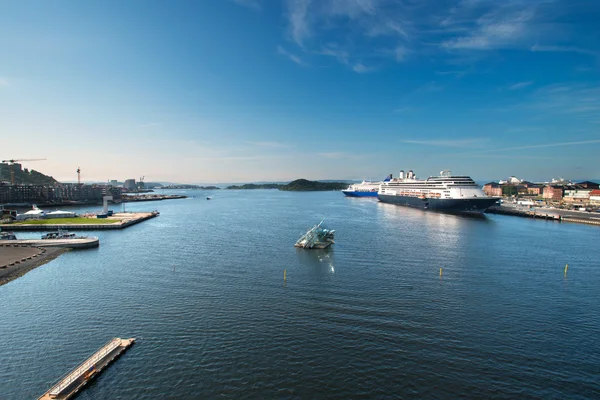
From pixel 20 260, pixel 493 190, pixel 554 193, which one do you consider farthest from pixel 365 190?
pixel 20 260

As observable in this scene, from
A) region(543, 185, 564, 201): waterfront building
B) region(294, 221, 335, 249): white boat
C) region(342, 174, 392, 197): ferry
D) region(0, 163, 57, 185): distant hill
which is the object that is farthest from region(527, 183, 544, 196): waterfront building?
region(0, 163, 57, 185): distant hill

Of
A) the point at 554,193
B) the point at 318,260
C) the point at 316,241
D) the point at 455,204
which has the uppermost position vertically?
the point at 554,193

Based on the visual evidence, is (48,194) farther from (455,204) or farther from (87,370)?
(455,204)

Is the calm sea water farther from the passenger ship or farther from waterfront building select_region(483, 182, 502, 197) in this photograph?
waterfront building select_region(483, 182, 502, 197)

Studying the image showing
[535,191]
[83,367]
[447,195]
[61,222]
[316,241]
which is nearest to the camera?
[83,367]

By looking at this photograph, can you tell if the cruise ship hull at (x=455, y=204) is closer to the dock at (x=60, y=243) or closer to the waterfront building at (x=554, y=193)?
the waterfront building at (x=554, y=193)
